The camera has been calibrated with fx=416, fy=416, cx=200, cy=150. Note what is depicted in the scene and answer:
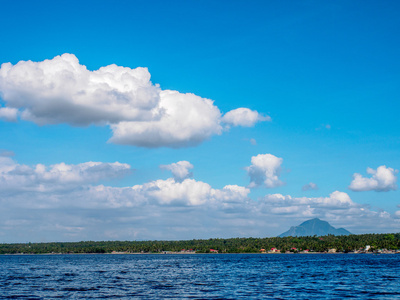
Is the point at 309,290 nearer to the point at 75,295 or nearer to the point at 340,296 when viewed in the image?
the point at 340,296

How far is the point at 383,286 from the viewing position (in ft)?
244

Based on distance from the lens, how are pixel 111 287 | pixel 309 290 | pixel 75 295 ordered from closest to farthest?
pixel 75 295 → pixel 309 290 → pixel 111 287

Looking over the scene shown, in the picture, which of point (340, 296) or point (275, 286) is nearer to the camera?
point (340, 296)

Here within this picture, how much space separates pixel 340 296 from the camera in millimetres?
60750

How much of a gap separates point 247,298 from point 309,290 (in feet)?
50.4

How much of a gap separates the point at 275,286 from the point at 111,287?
96.6 feet

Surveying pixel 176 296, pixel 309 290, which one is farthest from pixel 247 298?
pixel 309 290

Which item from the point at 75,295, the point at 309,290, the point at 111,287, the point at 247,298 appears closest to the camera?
the point at 247,298

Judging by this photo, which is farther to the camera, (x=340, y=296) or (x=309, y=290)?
(x=309, y=290)

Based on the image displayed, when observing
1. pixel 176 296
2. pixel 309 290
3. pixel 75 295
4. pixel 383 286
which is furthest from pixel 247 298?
pixel 383 286

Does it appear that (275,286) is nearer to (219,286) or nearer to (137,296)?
(219,286)

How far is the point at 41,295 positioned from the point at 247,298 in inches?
1238

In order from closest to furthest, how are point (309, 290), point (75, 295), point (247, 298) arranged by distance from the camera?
point (247, 298)
point (75, 295)
point (309, 290)

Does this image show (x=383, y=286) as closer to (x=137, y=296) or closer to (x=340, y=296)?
(x=340, y=296)
